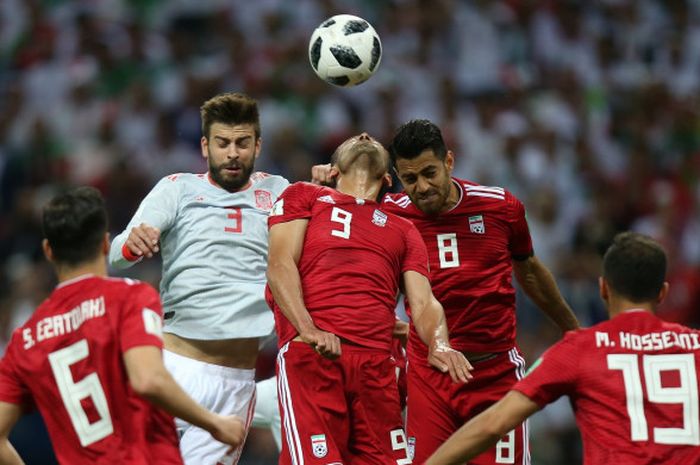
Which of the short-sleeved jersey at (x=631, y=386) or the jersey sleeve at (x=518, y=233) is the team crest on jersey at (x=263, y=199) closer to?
the jersey sleeve at (x=518, y=233)

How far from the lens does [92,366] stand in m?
4.80

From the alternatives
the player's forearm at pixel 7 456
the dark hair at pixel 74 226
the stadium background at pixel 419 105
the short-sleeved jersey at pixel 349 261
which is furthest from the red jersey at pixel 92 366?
the stadium background at pixel 419 105

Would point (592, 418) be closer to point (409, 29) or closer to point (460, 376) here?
point (460, 376)

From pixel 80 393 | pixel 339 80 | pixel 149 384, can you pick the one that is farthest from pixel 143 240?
pixel 339 80

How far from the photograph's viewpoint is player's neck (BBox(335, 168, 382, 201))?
6453 millimetres

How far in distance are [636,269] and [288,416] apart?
1952mm

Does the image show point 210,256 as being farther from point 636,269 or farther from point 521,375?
point 636,269

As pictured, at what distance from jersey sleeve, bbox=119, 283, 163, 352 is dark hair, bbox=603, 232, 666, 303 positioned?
73.4 inches

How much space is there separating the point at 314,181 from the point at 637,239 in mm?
2229

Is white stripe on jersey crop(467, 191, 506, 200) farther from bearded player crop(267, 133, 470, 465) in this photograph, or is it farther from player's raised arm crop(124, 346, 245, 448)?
player's raised arm crop(124, 346, 245, 448)

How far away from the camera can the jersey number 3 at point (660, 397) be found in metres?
4.86

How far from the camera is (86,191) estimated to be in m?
4.99

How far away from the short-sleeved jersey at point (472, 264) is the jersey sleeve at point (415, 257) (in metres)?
0.70

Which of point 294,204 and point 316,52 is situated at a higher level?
point 316,52
